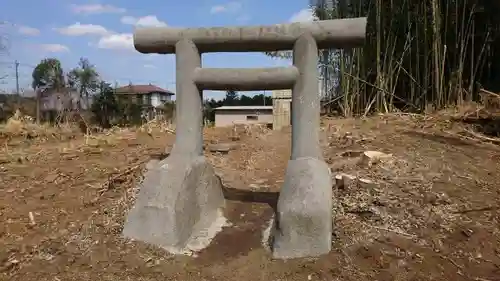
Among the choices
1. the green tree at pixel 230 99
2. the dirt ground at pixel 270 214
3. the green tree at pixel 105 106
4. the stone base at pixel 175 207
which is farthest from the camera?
the green tree at pixel 230 99

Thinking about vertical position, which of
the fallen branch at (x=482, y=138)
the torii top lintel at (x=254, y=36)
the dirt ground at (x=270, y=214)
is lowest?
the dirt ground at (x=270, y=214)

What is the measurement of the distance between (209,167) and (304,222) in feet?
3.87

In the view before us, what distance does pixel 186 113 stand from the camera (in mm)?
3949

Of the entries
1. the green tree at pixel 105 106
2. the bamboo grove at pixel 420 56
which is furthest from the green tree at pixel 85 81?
the bamboo grove at pixel 420 56

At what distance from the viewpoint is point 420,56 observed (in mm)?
7574

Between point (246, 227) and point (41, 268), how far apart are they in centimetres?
148

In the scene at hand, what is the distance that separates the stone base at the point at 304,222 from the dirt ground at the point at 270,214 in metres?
0.09

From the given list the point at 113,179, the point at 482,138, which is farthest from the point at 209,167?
the point at 482,138

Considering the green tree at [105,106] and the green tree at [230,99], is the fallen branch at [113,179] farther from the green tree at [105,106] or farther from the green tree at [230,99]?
the green tree at [230,99]

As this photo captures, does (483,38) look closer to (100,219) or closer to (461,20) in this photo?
(461,20)

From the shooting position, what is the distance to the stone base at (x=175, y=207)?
3.43 metres

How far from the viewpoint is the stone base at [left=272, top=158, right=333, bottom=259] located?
3.19 m

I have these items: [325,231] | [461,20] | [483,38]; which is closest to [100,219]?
[325,231]

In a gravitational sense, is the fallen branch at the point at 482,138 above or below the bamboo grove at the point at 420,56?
below
